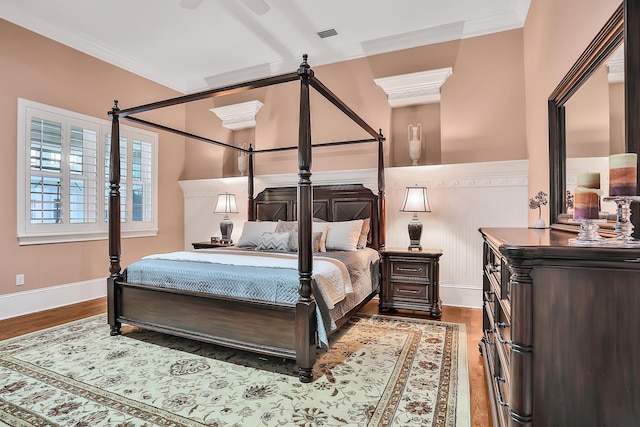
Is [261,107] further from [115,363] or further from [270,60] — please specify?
[115,363]

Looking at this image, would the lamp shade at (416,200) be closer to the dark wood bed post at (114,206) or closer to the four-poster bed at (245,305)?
the four-poster bed at (245,305)

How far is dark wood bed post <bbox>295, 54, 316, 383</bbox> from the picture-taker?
2.39 meters

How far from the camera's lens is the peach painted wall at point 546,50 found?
2.10 meters

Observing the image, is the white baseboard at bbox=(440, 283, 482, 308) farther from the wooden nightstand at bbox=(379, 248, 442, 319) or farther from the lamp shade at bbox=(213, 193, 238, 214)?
the lamp shade at bbox=(213, 193, 238, 214)

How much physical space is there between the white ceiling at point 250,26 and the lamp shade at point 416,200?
1916mm

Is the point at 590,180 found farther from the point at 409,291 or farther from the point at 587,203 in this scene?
the point at 409,291

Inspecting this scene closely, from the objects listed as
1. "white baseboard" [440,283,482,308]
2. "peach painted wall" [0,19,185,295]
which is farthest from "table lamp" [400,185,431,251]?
"peach painted wall" [0,19,185,295]

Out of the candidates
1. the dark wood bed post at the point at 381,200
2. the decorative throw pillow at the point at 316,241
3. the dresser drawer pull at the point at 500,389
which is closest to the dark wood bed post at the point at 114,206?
the decorative throw pillow at the point at 316,241

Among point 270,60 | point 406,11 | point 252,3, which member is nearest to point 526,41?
point 406,11

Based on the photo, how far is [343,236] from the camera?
3980mm

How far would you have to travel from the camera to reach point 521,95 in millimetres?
4016

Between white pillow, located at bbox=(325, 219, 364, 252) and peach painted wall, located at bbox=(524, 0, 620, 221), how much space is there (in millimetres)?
1869

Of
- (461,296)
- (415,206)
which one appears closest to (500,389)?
(415,206)

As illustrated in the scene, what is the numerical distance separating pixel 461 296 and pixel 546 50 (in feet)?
8.92
